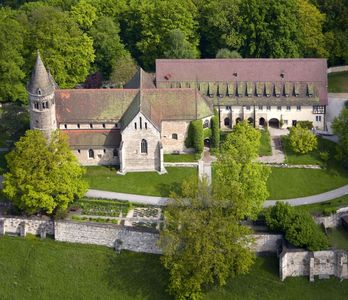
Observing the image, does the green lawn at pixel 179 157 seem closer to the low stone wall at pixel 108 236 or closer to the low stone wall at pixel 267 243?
the low stone wall at pixel 108 236

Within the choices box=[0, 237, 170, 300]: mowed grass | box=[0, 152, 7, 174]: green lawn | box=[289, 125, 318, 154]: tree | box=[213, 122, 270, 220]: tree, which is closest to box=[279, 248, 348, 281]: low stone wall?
box=[213, 122, 270, 220]: tree

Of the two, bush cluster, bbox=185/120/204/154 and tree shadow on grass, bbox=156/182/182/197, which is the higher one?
bush cluster, bbox=185/120/204/154

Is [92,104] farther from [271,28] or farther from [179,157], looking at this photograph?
[271,28]

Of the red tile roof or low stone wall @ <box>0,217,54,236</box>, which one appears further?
the red tile roof

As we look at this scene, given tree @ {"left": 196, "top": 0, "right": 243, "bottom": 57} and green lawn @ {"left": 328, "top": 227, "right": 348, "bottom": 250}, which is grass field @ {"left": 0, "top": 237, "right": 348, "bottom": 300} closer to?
green lawn @ {"left": 328, "top": 227, "right": 348, "bottom": 250}

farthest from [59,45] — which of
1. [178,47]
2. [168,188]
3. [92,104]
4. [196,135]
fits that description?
[168,188]

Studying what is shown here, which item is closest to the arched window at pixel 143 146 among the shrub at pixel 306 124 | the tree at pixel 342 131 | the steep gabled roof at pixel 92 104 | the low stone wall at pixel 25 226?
the steep gabled roof at pixel 92 104

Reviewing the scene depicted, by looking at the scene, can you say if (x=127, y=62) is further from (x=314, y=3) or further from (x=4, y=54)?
(x=314, y=3)
